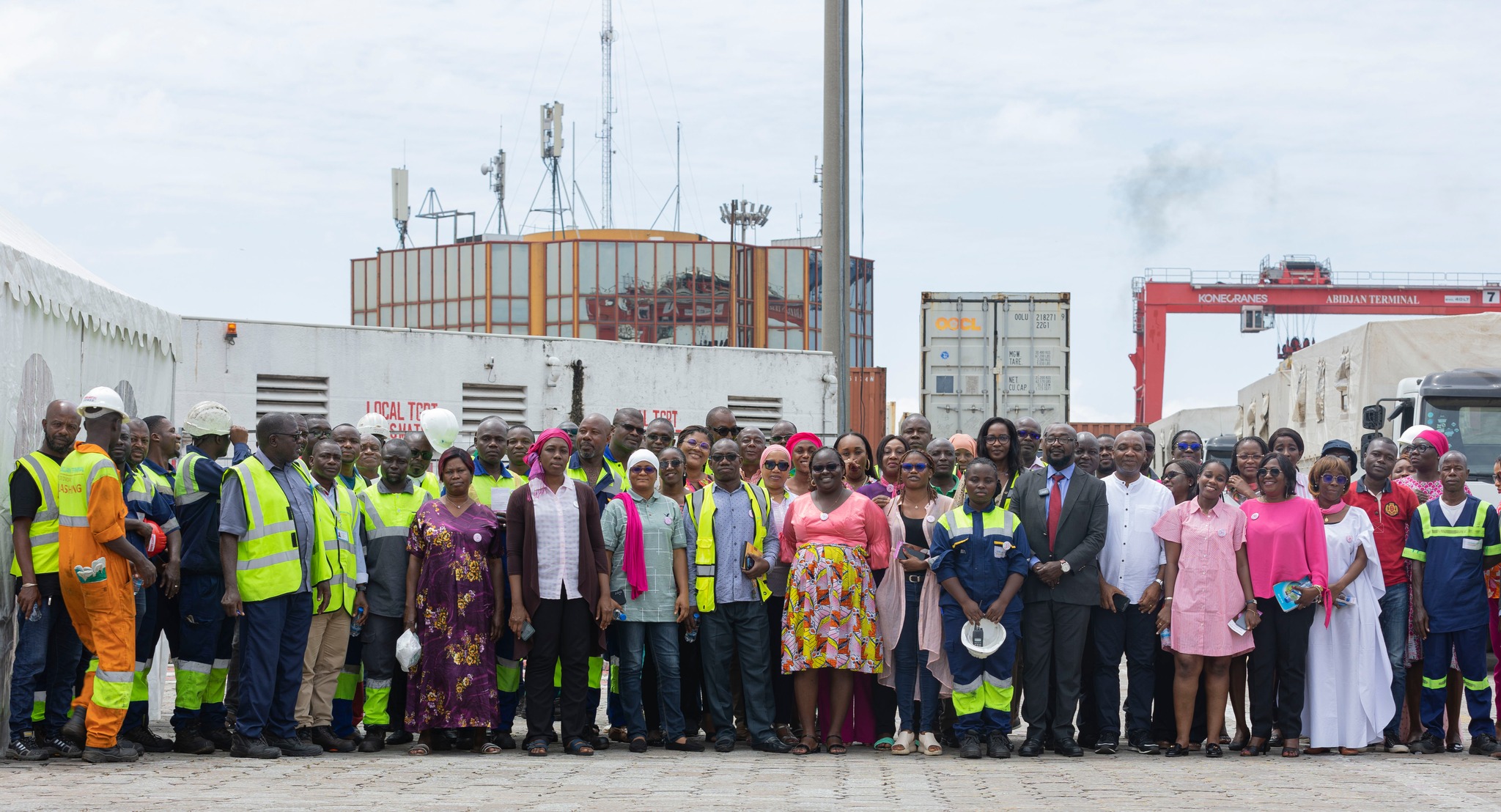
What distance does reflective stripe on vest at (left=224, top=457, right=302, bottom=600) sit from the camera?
812 centimetres

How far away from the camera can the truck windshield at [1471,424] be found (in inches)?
650

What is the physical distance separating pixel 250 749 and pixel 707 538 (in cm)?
265

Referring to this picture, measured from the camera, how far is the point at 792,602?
339 inches

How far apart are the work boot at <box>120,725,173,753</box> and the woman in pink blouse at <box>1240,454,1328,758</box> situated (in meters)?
5.96

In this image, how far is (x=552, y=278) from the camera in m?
62.7

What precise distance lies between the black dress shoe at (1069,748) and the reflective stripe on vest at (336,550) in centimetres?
399

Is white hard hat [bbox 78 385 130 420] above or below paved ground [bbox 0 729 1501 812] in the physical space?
above

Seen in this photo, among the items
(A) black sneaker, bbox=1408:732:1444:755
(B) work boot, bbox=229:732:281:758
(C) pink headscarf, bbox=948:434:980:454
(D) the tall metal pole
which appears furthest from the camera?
(D) the tall metal pole

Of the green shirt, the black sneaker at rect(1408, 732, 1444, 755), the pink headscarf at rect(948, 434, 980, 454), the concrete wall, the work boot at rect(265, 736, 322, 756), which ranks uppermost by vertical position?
the concrete wall

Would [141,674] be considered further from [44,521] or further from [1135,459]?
[1135,459]

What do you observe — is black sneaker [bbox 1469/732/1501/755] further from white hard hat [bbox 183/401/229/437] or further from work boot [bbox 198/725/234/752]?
white hard hat [bbox 183/401/229/437]

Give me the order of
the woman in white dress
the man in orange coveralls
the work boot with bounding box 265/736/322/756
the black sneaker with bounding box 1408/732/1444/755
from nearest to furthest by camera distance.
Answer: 1. the man in orange coveralls
2. the work boot with bounding box 265/736/322/756
3. the woman in white dress
4. the black sneaker with bounding box 1408/732/1444/755

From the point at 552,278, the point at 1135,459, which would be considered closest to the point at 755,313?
the point at 552,278

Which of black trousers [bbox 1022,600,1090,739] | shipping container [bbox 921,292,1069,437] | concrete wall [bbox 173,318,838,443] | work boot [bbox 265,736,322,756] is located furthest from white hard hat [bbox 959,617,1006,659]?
shipping container [bbox 921,292,1069,437]
